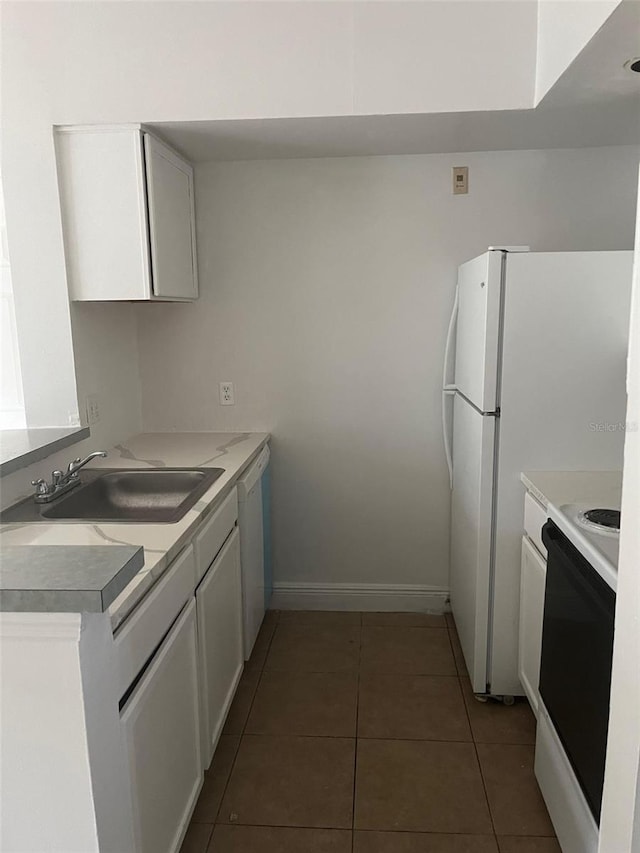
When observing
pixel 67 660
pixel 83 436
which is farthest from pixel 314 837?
pixel 83 436

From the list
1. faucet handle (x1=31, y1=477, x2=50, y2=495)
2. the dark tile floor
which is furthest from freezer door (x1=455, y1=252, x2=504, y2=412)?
faucet handle (x1=31, y1=477, x2=50, y2=495)

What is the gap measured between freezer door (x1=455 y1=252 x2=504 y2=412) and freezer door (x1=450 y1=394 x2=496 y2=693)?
0.26 feet

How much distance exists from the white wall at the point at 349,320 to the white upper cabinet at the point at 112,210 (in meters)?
0.59

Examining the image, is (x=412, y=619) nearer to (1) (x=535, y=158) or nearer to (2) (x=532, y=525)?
(2) (x=532, y=525)

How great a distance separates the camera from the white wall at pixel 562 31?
1.61 meters

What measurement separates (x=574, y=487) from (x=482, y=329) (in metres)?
0.61

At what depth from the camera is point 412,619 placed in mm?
3197

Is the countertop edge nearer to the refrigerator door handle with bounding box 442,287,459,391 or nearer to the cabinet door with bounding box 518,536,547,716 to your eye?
the cabinet door with bounding box 518,536,547,716

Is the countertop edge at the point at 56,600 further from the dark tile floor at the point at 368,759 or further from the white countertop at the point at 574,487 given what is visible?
the white countertop at the point at 574,487

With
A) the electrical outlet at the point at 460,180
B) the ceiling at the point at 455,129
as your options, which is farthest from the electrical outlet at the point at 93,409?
the electrical outlet at the point at 460,180

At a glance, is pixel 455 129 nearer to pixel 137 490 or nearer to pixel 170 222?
pixel 170 222

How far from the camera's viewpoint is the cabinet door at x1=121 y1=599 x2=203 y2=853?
144 cm

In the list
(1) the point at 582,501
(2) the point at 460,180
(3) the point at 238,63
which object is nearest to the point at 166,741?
(1) the point at 582,501

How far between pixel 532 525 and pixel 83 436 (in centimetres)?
161
